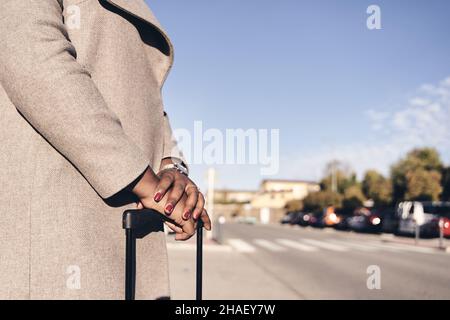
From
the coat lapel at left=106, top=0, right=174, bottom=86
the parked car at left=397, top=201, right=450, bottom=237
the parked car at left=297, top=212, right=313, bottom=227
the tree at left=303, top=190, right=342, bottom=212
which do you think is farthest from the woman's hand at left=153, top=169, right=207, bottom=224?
the tree at left=303, top=190, right=342, bottom=212

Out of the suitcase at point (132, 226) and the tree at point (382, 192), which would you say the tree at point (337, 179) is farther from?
the suitcase at point (132, 226)

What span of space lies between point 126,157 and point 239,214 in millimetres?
64374

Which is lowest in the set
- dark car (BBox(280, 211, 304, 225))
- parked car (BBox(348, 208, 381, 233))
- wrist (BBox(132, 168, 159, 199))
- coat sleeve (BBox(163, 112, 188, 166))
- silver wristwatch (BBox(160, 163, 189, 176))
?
dark car (BBox(280, 211, 304, 225))

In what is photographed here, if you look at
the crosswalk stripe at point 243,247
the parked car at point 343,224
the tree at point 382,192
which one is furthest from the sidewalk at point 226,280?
the tree at point 382,192

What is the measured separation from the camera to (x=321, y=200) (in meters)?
45.7

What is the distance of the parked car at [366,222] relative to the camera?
88.4 ft

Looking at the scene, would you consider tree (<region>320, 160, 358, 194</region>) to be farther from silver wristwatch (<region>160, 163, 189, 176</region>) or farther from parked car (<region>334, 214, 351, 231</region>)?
silver wristwatch (<region>160, 163, 189, 176</region>)

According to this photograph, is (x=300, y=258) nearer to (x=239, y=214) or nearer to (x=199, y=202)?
(x=199, y=202)

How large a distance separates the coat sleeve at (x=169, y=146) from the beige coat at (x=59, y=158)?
1.05 feet

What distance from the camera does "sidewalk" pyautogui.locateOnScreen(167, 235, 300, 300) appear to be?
6.18 metres

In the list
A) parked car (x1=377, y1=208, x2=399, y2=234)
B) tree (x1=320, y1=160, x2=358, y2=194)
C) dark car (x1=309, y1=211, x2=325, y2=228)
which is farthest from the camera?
tree (x1=320, y1=160, x2=358, y2=194)

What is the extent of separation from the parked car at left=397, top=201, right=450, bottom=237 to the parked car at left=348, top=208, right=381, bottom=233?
3181 millimetres
